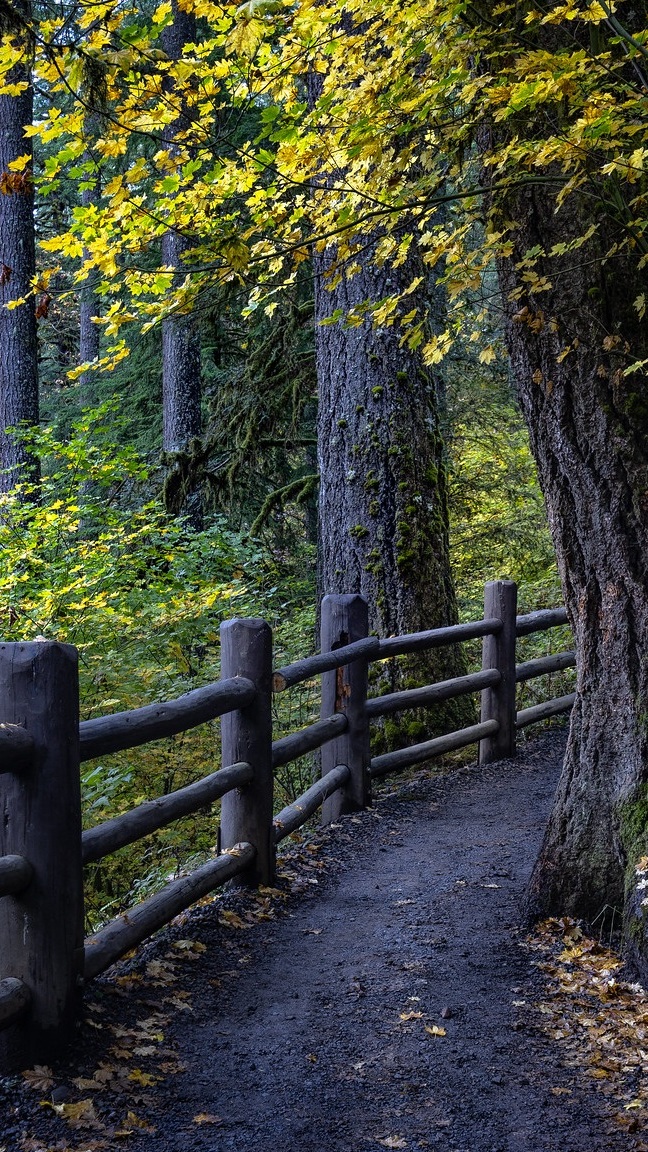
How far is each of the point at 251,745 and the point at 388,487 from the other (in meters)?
3.39

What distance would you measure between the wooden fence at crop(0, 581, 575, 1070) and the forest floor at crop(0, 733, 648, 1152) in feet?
0.73

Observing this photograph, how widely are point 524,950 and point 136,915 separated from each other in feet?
5.92

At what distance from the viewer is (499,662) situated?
8.45 metres

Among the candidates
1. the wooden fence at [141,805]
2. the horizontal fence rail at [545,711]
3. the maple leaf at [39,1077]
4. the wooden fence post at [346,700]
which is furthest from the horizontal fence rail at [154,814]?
the horizontal fence rail at [545,711]

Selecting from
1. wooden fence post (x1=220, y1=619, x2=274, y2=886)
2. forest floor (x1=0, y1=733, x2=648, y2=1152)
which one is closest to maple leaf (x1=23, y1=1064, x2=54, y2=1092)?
forest floor (x1=0, y1=733, x2=648, y2=1152)

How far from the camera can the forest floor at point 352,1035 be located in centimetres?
320

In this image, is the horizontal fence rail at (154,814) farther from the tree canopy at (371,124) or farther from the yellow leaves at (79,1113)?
the tree canopy at (371,124)

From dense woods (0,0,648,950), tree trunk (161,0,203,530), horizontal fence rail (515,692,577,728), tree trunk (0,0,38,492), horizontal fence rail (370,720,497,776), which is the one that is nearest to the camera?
dense woods (0,0,648,950)

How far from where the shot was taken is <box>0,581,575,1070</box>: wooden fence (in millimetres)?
3475

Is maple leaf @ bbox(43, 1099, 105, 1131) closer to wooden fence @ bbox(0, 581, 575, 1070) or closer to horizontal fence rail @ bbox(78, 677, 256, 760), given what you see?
wooden fence @ bbox(0, 581, 575, 1070)

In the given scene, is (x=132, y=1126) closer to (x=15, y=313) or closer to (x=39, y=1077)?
(x=39, y=1077)

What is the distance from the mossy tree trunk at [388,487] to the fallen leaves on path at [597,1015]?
142 inches

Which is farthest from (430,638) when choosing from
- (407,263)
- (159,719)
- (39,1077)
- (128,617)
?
(39,1077)

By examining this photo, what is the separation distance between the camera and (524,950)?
4.59 metres
